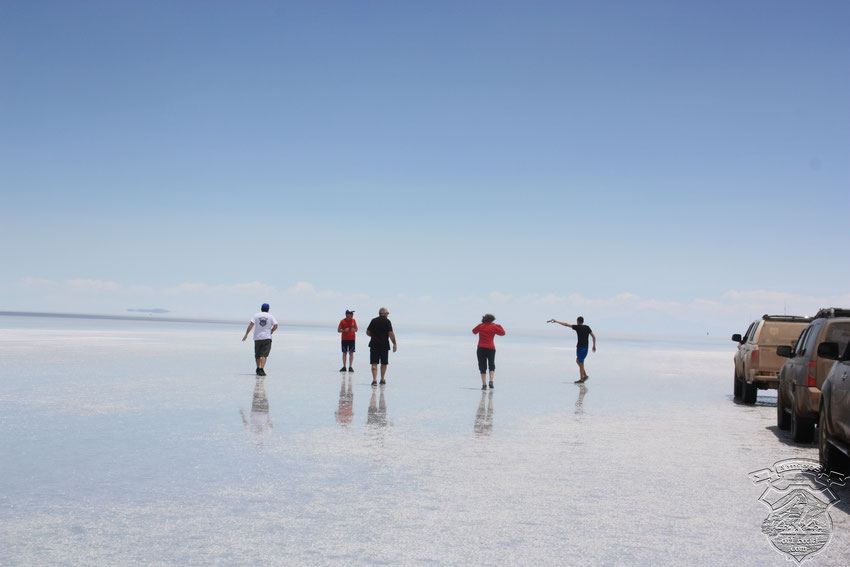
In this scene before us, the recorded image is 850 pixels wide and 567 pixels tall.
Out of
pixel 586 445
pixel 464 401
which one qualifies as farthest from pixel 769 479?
pixel 464 401

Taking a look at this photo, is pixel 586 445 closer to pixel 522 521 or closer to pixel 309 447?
pixel 309 447

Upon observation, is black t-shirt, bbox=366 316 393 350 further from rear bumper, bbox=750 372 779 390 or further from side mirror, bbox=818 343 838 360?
side mirror, bbox=818 343 838 360

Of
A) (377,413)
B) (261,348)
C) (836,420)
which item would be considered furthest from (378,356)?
(836,420)

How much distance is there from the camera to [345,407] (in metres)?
14.5

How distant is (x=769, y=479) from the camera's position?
8.82 m

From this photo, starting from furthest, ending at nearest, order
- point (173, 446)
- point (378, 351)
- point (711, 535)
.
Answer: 1. point (378, 351)
2. point (173, 446)
3. point (711, 535)

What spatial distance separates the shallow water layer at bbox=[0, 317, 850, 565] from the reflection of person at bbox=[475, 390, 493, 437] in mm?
70

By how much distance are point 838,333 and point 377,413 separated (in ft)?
23.7

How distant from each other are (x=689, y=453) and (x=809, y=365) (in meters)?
2.69

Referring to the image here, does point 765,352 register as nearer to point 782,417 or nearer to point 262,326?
point 782,417

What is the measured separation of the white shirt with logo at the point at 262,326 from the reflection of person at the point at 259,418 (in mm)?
4635

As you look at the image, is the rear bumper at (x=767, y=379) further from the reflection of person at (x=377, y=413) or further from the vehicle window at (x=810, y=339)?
the reflection of person at (x=377, y=413)

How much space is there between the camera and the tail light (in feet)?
37.4

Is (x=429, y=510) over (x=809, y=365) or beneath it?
beneath
